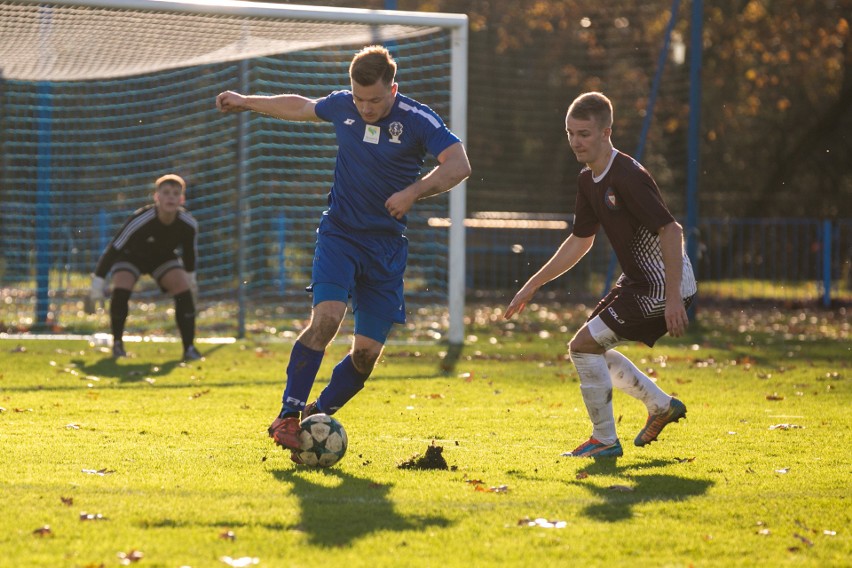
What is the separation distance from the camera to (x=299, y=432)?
5770mm

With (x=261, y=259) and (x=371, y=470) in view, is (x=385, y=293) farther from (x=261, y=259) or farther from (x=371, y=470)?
(x=261, y=259)

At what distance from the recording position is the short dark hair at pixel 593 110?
6004mm

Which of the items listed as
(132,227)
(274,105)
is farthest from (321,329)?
(132,227)

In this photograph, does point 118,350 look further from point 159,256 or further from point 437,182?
point 437,182

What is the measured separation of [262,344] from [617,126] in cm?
1448

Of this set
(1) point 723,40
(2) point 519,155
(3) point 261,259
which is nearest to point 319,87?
(3) point 261,259

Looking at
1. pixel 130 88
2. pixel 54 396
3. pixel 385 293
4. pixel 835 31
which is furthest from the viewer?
pixel 835 31

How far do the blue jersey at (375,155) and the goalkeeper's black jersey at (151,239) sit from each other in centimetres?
538

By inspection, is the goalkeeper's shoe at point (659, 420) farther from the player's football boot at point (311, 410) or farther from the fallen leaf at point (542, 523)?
the fallen leaf at point (542, 523)

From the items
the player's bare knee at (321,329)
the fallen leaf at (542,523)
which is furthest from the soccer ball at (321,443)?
the fallen leaf at (542,523)

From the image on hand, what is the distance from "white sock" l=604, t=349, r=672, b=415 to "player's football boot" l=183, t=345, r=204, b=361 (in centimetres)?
580

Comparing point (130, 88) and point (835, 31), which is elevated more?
point (835, 31)

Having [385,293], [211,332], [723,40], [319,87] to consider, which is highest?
[723,40]

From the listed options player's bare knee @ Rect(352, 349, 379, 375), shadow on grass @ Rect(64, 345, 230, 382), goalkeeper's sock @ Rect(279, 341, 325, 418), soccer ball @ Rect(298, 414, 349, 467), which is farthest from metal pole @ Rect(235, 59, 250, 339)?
soccer ball @ Rect(298, 414, 349, 467)
